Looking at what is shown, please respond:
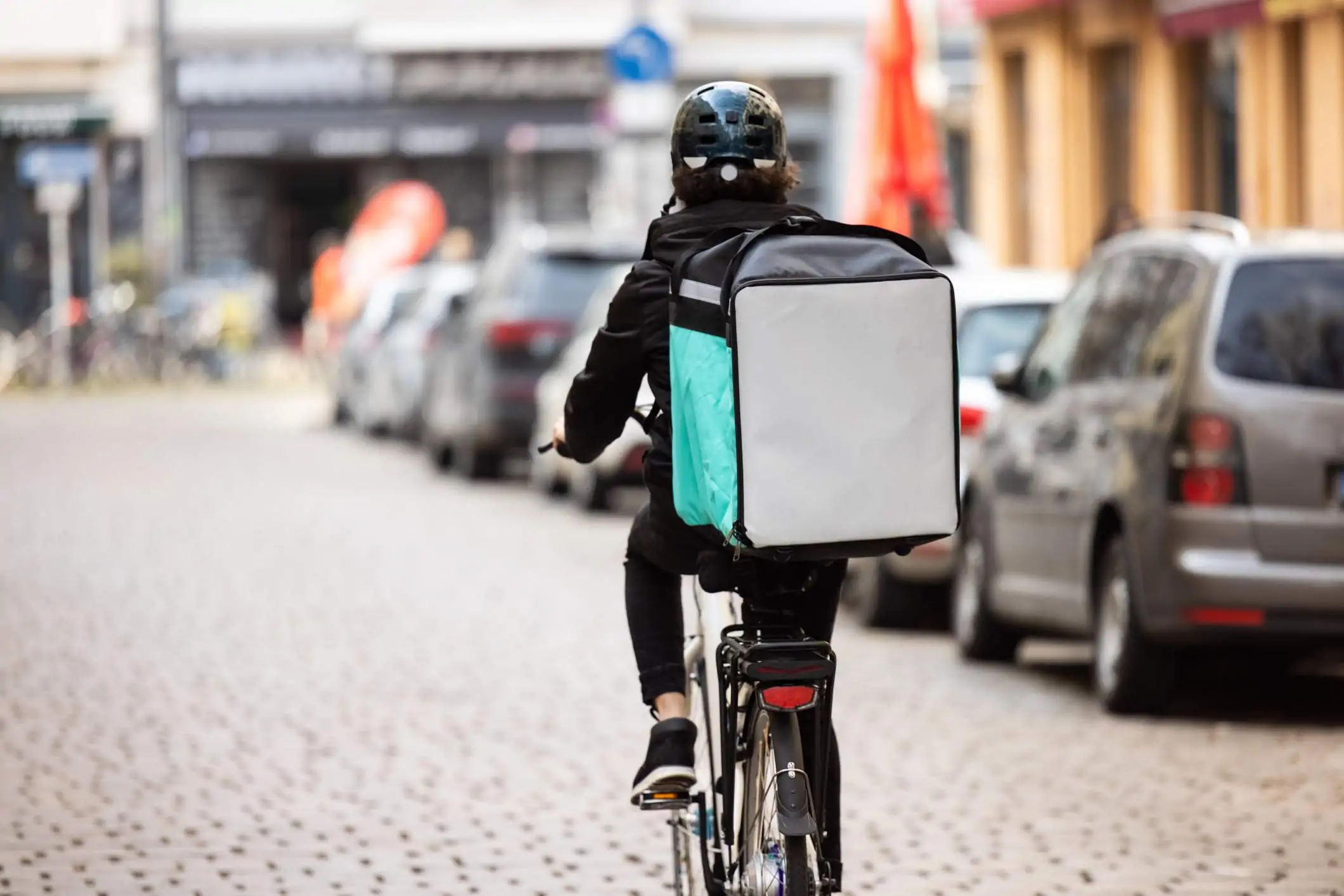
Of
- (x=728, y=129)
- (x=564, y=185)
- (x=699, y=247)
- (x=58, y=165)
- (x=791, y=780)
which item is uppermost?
(x=58, y=165)

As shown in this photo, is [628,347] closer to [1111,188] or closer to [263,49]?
[1111,188]

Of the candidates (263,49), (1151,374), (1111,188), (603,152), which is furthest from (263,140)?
(1151,374)

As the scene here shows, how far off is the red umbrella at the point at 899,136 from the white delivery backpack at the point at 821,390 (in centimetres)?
1785

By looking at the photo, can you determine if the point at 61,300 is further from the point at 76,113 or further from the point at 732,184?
the point at 732,184

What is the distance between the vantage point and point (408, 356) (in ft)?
92.6

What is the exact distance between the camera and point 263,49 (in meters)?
51.2

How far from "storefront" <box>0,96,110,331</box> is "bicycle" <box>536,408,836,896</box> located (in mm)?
44585

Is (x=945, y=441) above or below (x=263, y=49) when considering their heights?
below

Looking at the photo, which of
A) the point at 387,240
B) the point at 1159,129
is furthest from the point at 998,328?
the point at 387,240

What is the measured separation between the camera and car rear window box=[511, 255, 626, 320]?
22469 mm

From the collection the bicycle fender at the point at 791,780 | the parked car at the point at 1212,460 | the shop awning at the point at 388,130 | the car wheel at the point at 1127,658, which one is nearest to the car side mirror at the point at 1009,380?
the parked car at the point at 1212,460

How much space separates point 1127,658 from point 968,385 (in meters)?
2.99

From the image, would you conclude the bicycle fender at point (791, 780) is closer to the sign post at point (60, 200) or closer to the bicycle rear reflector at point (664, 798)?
the bicycle rear reflector at point (664, 798)

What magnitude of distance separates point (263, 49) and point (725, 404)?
4649 cm
